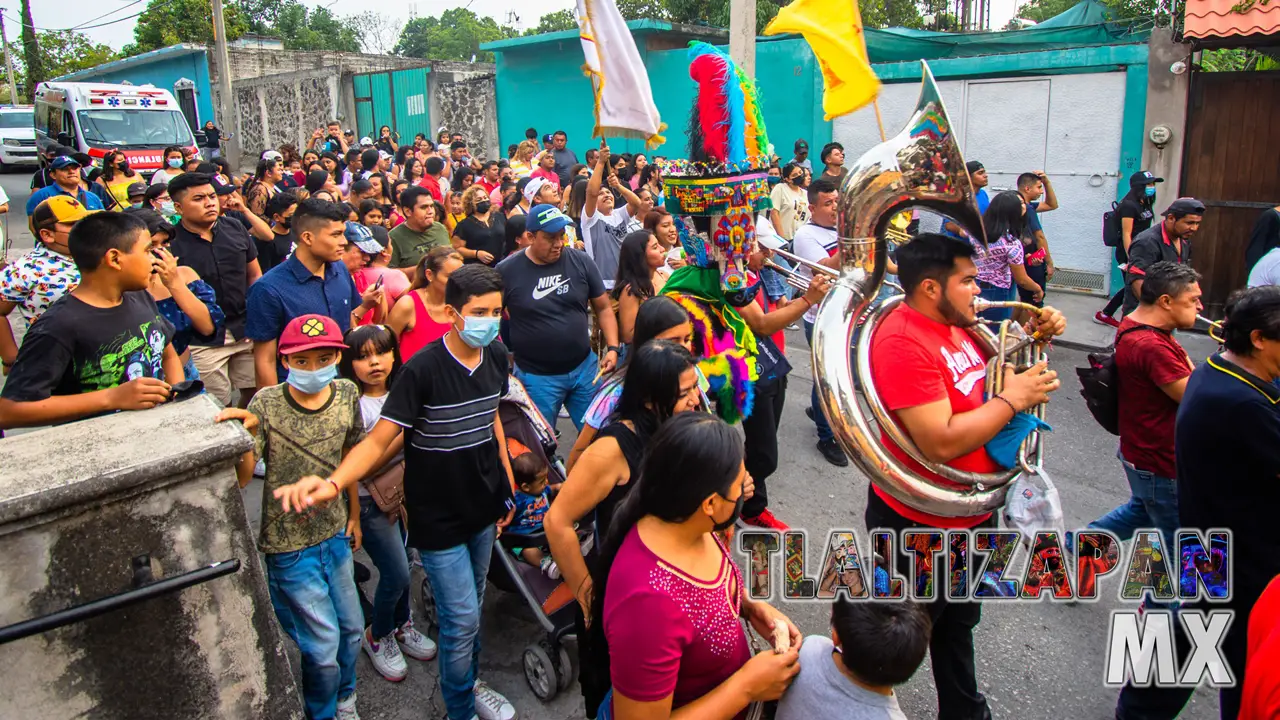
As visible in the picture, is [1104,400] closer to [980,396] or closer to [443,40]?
[980,396]

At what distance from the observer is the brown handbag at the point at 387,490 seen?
11.2 feet

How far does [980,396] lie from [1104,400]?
1301mm

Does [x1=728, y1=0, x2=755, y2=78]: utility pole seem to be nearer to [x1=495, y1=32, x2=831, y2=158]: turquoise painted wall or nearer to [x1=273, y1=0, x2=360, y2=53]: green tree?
[x1=495, y1=32, x2=831, y2=158]: turquoise painted wall

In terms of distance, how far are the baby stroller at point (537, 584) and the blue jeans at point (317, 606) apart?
75 cm

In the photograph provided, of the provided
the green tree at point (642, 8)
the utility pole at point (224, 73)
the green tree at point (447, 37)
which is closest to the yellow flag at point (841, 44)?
the utility pole at point (224, 73)

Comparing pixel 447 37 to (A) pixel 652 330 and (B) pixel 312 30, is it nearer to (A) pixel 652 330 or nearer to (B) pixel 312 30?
(B) pixel 312 30

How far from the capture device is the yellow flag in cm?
352

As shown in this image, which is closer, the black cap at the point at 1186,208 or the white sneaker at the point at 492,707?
the white sneaker at the point at 492,707

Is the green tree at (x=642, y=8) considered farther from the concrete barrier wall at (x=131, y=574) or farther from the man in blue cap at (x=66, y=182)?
the concrete barrier wall at (x=131, y=574)

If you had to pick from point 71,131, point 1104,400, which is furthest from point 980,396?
point 71,131

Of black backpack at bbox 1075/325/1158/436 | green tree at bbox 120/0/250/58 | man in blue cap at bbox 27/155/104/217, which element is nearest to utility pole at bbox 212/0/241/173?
man in blue cap at bbox 27/155/104/217

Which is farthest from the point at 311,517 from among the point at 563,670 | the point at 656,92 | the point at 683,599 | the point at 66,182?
the point at 656,92

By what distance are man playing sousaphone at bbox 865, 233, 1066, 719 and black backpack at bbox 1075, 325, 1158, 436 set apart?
105cm

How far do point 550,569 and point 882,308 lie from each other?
6.06 feet
